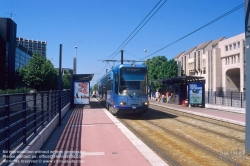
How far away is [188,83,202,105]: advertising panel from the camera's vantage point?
91.2 ft

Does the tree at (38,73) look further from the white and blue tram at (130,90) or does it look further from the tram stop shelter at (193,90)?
the white and blue tram at (130,90)

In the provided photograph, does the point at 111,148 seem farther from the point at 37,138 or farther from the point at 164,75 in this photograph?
the point at 164,75

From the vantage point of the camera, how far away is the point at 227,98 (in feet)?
87.5

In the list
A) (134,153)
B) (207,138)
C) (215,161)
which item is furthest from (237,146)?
(134,153)

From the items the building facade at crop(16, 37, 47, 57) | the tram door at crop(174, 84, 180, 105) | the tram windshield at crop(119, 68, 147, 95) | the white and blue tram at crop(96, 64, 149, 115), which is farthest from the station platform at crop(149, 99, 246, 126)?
the building facade at crop(16, 37, 47, 57)

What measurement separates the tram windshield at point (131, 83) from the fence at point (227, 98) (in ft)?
34.6

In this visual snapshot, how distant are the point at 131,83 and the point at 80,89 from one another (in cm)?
1020

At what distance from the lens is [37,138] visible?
317 inches

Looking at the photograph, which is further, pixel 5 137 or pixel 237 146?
pixel 237 146

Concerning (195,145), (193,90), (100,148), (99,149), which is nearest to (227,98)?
(193,90)

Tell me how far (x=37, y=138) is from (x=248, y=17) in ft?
23.1

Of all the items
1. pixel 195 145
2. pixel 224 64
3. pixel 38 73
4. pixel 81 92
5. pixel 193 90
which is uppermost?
pixel 224 64

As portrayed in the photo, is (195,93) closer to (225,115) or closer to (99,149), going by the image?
(225,115)

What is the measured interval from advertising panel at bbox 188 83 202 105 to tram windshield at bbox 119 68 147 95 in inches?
433
